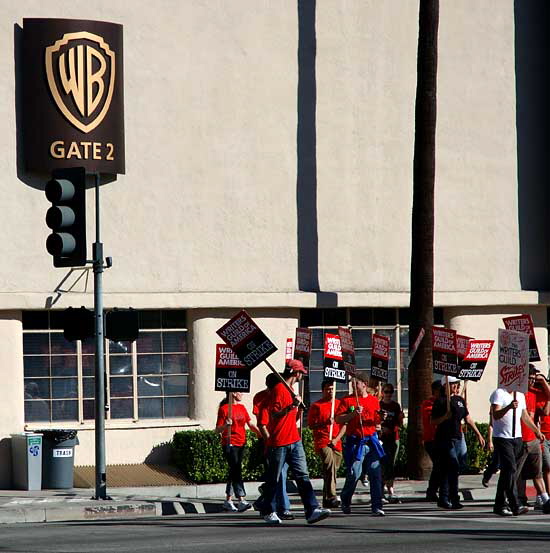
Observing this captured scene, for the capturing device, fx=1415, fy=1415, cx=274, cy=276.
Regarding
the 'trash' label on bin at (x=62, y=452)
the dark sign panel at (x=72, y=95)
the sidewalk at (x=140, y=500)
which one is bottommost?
the sidewalk at (x=140, y=500)

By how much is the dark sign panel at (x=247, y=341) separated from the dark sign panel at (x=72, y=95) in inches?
233

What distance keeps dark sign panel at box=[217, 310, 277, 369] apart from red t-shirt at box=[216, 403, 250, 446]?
1811 millimetres

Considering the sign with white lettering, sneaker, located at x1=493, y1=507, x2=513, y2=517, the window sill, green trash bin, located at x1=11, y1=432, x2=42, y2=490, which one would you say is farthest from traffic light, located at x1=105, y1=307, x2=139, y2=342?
sneaker, located at x1=493, y1=507, x2=513, y2=517

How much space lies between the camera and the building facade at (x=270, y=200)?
22.5m

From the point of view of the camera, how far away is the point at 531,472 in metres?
17.3

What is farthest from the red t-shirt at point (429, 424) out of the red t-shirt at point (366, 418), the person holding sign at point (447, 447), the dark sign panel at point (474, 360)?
the dark sign panel at point (474, 360)

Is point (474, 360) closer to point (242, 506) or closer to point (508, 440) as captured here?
point (242, 506)

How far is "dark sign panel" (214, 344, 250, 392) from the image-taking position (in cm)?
1977

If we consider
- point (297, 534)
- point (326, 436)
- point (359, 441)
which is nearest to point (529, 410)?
point (359, 441)

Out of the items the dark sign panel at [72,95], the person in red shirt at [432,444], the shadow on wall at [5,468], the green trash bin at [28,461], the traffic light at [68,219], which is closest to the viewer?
the traffic light at [68,219]

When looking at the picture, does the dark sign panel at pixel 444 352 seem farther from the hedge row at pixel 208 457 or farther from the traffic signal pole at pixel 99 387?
the traffic signal pole at pixel 99 387

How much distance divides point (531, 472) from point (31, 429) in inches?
334

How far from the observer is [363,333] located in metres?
24.9

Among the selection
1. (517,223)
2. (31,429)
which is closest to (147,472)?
Result: (31,429)
